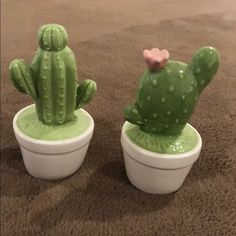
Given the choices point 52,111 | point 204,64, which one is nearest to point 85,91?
point 52,111

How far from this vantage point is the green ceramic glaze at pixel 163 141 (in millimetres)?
572

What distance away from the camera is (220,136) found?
28.5 inches

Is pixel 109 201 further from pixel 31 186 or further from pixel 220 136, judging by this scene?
pixel 220 136

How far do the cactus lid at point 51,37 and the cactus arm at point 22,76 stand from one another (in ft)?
0.13

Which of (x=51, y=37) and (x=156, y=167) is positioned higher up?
(x=51, y=37)

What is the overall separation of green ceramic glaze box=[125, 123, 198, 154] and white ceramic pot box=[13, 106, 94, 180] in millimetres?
74

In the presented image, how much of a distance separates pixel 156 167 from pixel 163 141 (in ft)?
0.13

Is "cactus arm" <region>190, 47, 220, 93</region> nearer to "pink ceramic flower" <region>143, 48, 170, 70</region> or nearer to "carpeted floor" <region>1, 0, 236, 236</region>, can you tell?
"pink ceramic flower" <region>143, 48, 170, 70</region>

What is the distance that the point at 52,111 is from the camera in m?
0.59

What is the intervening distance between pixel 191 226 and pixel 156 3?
1.43 feet

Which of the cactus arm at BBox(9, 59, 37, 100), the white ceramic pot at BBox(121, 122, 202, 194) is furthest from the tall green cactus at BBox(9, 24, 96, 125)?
the white ceramic pot at BBox(121, 122, 202, 194)

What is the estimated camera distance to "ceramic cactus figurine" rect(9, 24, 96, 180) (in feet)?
1.81


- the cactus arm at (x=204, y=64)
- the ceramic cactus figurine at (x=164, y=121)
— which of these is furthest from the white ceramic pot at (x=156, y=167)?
the cactus arm at (x=204, y=64)

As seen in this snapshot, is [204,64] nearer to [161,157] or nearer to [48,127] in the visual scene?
[161,157]
